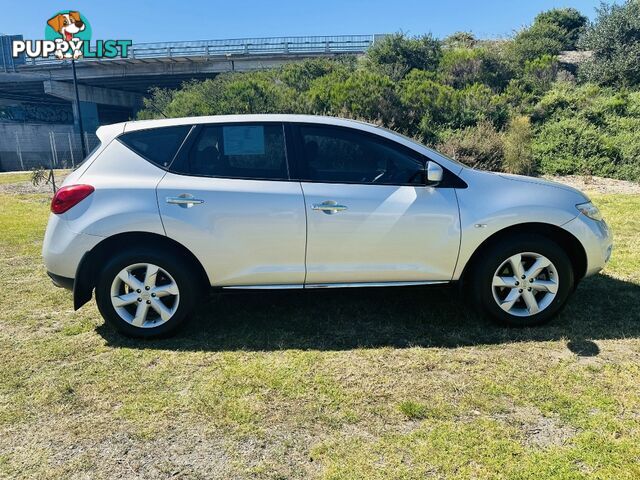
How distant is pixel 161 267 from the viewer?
3.60 metres

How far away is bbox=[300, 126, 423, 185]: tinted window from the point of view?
3.74 m

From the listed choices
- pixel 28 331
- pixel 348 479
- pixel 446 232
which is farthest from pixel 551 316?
pixel 28 331

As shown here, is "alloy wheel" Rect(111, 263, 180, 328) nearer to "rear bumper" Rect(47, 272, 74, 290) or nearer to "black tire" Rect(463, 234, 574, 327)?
"rear bumper" Rect(47, 272, 74, 290)

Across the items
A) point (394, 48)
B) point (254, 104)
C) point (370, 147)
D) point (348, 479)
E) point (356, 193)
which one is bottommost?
point (348, 479)

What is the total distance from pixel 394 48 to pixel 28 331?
69.3 feet

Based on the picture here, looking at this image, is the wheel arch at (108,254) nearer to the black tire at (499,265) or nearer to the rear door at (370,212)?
the rear door at (370,212)

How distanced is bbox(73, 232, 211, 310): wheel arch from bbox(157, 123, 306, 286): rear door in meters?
0.10

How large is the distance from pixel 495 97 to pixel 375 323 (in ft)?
49.3

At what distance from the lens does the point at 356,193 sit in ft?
11.9

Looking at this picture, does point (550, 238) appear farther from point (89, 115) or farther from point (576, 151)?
point (89, 115)

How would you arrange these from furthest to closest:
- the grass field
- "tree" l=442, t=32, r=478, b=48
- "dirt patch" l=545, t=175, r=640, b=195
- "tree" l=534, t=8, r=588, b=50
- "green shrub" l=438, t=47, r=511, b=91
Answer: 1. "tree" l=534, t=8, r=588, b=50
2. "tree" l=442, t=32, r=478, b=48
3. "green shrub" l=438, t=47, r=511, b=91
4. "dirt patch" l=545, t=175, r=640, b=195
5. the grass field

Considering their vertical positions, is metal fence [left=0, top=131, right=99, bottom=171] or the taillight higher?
metal fence [left=0, top=131, right=99, bottom=171]

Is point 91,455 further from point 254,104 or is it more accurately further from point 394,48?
point 394,48

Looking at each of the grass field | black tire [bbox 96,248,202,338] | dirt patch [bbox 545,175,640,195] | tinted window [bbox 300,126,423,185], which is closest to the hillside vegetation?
dirt patch [bbox 545,175,640,195]
